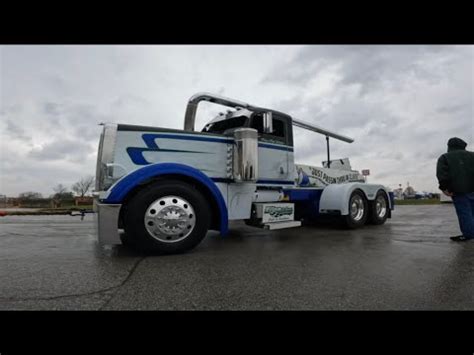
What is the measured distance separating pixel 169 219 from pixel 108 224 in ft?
2.47

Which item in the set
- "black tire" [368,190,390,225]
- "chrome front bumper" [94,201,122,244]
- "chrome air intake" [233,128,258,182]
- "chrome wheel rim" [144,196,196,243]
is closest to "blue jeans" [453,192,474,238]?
"black tire" [368,190,390,225]

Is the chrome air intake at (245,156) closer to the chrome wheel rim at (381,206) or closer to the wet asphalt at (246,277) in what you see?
the wet asphalt at (246,277)

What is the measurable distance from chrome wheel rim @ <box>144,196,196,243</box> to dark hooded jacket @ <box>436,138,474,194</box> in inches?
171

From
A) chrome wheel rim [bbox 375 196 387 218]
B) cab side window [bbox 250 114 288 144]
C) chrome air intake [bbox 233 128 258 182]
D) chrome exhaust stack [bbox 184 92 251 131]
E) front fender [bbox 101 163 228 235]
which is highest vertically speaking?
chrome exhaust stack [bbox 184 92 251 131]

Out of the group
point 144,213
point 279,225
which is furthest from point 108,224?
point 279,225

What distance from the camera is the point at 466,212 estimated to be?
4750mm

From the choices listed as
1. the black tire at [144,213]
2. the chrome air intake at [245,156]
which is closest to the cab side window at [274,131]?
the chrome air intake at [245,156]

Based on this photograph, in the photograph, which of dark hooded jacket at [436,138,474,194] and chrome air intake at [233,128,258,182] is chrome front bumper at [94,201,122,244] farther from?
dark hooded jacket at [436,138,474,194]

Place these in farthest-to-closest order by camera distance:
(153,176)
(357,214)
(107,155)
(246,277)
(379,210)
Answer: (379,210) → (357,214) → (107,155) → (153,176) → (246,277)

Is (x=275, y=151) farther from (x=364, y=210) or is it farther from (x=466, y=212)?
(x=466, y=212)

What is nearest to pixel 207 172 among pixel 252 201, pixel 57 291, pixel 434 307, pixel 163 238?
pixel 252 201

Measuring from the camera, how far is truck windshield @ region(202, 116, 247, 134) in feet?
17.8
